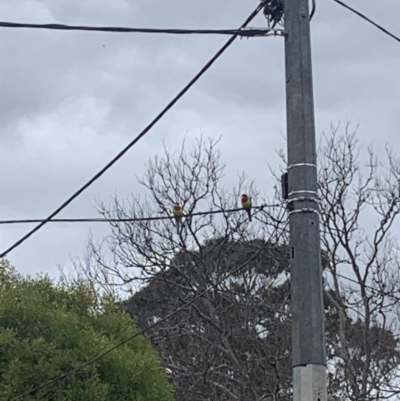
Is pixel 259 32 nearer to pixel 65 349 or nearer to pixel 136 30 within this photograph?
pixel 136 30

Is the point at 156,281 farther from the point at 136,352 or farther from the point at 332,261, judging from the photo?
the point at 136,352

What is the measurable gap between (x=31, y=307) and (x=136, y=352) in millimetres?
1814

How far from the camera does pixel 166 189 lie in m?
20.5

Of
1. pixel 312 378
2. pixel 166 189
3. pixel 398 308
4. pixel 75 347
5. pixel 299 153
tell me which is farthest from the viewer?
pixel 166 189

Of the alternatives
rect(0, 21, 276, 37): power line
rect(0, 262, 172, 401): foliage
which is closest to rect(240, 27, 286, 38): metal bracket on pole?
rect(0, 21, 276, 37): power line

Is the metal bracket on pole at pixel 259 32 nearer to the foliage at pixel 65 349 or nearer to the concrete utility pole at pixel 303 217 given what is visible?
the concrete utility pole at pixel 303 217

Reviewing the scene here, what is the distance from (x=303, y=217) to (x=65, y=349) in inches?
270

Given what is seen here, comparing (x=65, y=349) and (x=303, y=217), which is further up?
(x=65, y=349)

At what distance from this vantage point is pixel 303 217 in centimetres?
662

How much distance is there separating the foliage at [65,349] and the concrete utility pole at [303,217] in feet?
21.0

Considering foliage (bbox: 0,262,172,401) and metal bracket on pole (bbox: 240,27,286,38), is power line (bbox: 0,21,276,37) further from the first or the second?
foliage (bbox: 0,262,172,401)

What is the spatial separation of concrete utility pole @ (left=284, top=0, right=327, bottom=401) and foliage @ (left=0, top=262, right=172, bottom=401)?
6.41m

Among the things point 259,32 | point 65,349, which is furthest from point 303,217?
point 65,349

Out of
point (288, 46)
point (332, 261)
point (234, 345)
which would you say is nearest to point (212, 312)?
point (234, 345)
